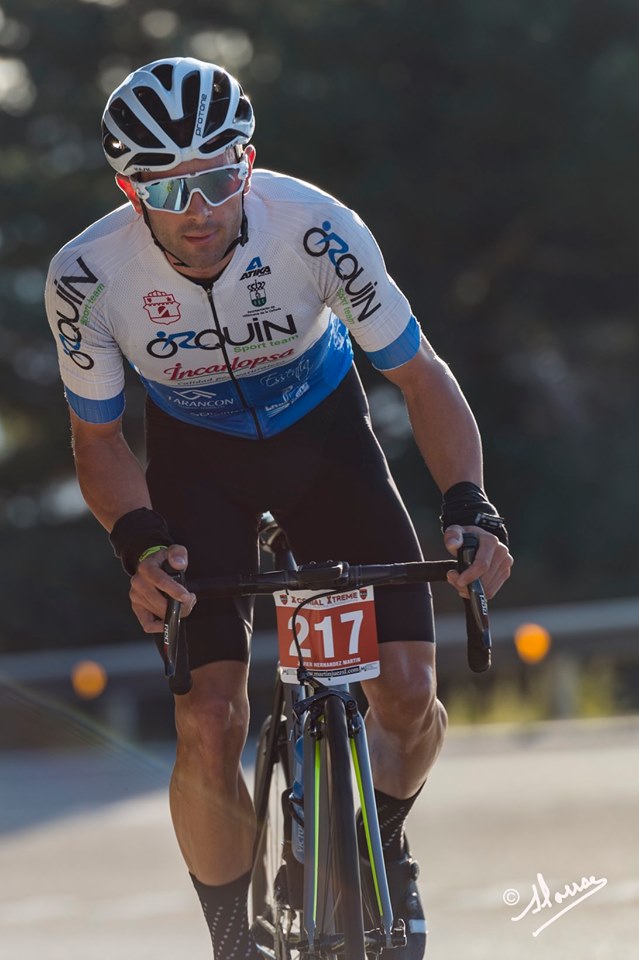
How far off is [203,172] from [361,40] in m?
13.2

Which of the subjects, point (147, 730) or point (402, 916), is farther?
point (147, 730)

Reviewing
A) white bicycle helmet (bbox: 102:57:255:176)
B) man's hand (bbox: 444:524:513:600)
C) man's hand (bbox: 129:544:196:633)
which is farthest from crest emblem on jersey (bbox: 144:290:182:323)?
man's hand (bbox: 444:524:513:600)

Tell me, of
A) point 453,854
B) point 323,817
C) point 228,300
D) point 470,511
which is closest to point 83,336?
point 228,300

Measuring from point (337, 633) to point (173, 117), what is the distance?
133 centimetres

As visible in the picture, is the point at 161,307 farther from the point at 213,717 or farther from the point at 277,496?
the point at 213,717

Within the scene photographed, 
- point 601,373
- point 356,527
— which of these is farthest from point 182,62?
point 601,373

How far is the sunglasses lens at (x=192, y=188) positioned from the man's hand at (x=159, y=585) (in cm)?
86

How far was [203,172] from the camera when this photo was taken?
13.0 feet

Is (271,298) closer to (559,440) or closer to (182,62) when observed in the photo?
(182,62)

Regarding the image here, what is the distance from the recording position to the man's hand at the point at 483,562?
3.65 metres

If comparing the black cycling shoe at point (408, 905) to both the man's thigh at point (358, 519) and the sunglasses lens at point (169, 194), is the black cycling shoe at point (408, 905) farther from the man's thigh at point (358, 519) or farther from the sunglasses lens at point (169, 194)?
the sunglasses lens at point (169, 194)

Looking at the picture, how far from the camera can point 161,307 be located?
4.23 meters

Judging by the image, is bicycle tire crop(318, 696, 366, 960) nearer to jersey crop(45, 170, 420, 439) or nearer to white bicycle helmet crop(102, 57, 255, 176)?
jersey crop(45, 170, 420, 439)

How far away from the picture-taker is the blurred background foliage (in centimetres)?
1617
